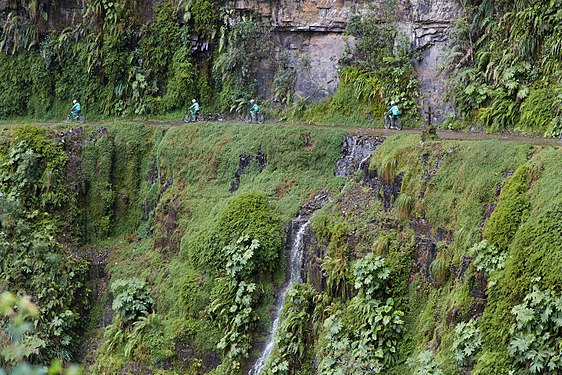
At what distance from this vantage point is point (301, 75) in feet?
92.8

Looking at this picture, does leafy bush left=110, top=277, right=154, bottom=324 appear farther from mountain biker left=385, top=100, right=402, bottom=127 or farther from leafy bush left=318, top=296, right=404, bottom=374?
mountain biker left=385, top=100, right=402, bottom=127

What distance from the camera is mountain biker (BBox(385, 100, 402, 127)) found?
76.2ft

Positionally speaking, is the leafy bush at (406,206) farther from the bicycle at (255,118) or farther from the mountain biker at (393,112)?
the bicycle at (255,118)

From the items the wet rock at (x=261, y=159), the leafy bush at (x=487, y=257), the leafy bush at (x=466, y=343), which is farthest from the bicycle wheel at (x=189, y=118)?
the leafy bush at (x=466, y=343)

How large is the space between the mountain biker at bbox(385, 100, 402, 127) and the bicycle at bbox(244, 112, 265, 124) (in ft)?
18.3

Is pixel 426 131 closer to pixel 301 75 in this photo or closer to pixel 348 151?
pixel 348 151

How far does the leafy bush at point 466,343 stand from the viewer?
12492 mm

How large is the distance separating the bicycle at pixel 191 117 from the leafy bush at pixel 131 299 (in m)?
8.58

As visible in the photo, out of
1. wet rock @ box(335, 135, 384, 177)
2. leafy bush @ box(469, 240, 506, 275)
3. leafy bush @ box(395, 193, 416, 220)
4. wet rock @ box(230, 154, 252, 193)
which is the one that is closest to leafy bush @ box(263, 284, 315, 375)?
leafy bush @ box(395, 193, 416, 220)

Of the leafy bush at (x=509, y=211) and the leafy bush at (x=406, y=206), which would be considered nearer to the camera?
the leafy bush at (x=509, y=211)

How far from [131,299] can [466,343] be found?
1122 cm

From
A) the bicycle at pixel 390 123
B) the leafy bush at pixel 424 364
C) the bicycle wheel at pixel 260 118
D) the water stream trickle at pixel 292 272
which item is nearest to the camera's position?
the leafy bush at pixel 424 364

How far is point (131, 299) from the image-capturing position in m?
20.5

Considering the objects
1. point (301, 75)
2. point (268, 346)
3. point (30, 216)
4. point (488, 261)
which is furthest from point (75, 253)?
point (488, 261)
